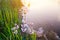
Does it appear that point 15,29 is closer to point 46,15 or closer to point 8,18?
point 8,18

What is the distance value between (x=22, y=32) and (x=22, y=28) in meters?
0.03

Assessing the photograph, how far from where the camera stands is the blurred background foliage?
1.27 meters

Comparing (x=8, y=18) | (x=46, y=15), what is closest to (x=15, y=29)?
(x=8, y=18)

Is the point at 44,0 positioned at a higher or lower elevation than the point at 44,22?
higher

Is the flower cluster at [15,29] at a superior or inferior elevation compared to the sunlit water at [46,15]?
inferior

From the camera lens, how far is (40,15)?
4.42 ft

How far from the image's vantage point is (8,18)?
129cm

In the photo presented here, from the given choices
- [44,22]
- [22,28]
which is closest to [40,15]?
[44,22]

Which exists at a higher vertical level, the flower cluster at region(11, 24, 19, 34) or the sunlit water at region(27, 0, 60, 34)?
the sunlit water at region(27, 0, 60, 34)

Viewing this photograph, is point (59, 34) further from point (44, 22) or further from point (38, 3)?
point (38, 3)

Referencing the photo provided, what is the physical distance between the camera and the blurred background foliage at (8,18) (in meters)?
1.27

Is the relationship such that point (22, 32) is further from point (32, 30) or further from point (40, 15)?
point (40, 15)

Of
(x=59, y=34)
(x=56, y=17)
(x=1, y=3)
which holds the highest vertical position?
(x=1, y=3)

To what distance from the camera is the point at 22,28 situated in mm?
1313
